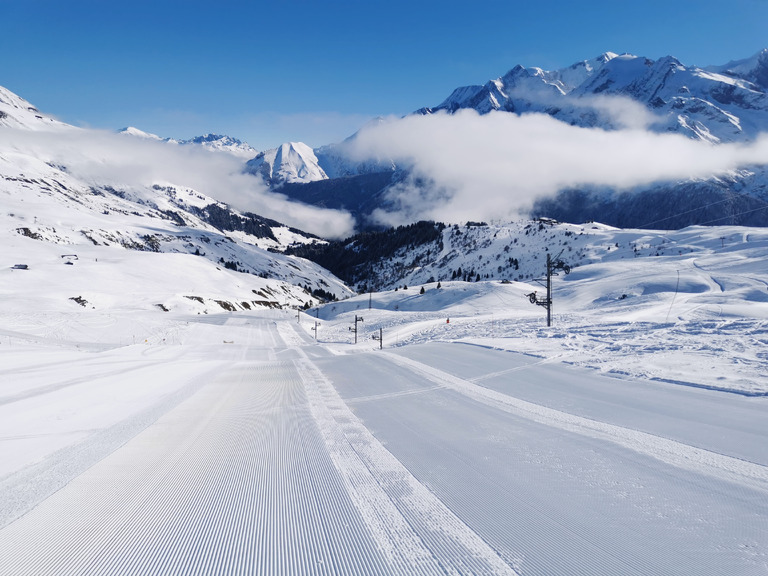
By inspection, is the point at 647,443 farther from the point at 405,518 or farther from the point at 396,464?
the point at 405,518

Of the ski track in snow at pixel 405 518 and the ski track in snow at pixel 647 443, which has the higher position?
the ski track in snow at pixel 647 443

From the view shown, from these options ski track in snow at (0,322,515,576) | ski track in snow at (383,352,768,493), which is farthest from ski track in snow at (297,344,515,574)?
ski track in snow at (383,352,768,493)

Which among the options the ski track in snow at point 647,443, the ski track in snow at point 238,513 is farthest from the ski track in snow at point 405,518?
the ski track in snow at point 647,443

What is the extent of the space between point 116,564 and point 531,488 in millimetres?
4046

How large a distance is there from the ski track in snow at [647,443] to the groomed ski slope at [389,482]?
31 millimetres

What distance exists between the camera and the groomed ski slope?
11.3ft

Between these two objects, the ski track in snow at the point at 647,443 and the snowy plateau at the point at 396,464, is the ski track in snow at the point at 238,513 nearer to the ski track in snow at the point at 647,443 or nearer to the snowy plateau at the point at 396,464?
the snowy plateau at the point at 396,464

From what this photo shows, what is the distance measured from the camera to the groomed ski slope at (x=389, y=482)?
3.45m

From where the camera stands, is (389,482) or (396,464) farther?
(396,464)

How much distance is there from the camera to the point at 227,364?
16594 mm

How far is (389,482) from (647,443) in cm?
384

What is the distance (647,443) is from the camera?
5875 millimetres

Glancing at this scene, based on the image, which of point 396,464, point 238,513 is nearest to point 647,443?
point 396,464

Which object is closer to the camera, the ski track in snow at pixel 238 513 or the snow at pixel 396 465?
the ski track in snow at pixel 238 513
